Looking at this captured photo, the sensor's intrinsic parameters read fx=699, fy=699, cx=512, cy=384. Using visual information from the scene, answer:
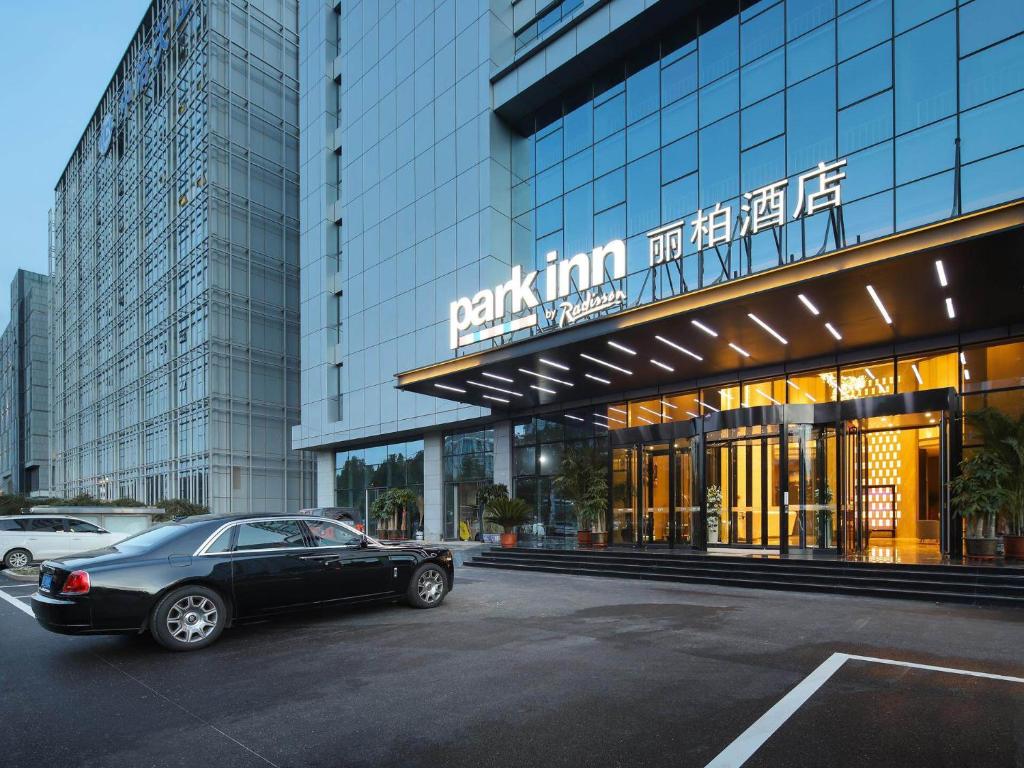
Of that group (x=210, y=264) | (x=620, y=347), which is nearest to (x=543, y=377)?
(x=620, y=347)

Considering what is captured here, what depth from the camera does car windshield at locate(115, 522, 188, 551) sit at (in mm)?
7836

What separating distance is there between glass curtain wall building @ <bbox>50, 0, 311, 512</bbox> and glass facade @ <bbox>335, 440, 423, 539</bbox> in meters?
9.69

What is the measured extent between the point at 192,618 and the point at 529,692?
405 cm

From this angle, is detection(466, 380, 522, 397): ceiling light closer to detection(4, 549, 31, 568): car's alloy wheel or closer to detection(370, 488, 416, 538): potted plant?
detection(370, 488, 416, 538): potted plant

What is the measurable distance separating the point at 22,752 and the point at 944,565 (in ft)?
41.3

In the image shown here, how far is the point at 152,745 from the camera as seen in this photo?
15.5 feet

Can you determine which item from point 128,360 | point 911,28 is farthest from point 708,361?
point 128,360

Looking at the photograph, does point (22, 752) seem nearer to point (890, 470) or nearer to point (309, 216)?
point (890, 470)

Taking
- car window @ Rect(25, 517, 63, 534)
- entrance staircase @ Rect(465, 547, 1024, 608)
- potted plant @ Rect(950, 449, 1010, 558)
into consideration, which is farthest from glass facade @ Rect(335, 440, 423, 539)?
potted plant @ Rect(950, 449, 1010, 558)

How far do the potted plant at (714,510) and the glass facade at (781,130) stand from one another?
5222 millimetres

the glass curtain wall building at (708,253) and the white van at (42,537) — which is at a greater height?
the glass curtain wall building at (708,253)

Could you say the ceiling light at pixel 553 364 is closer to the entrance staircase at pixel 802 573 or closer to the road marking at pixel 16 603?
the entrance staircase at pixel 802 573

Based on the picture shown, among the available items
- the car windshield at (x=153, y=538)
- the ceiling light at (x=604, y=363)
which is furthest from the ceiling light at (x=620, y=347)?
the car windshield at (x=153, y=538)

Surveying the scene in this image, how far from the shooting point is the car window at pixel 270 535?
27.2ft
